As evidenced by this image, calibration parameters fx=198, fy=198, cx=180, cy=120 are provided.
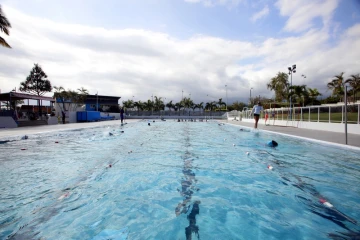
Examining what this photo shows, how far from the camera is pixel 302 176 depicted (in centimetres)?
445

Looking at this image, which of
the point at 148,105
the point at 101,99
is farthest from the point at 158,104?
the point at 101,99

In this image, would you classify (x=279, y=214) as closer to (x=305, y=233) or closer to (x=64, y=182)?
(x=305, y=233)

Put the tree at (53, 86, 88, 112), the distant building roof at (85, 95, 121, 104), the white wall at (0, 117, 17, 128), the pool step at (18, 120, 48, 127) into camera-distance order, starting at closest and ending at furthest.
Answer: the white wall at (0, 117, 17, 128) < the pool step at (18, 120, 48, 127) < the tree at (53, 86, 88, 112) < the distant building roof at (85, 95, 121, 104)

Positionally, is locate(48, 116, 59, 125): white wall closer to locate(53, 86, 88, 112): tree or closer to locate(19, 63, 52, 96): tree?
locate(53, 86, 88, 112): tree

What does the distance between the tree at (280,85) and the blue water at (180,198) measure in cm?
4442

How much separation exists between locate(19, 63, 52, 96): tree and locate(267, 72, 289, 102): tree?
49.6 meters

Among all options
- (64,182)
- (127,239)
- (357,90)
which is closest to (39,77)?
(64,182)

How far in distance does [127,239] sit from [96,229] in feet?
1.54

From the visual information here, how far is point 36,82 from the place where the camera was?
39.2 metres

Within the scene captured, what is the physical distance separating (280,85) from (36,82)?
5200cm

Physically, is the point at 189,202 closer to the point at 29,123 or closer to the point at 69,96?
the point at 29,123

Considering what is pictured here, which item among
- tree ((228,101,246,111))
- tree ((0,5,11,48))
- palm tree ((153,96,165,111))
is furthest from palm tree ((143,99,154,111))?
tree ((0,5,11,48))

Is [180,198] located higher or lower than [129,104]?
lower

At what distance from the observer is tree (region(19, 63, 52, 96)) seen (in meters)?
38.5
